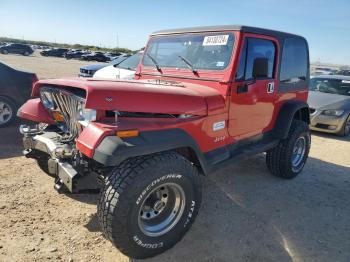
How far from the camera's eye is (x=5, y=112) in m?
6.84

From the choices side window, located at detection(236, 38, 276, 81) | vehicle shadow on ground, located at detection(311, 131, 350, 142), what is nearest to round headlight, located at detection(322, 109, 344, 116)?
vehicle shadow on ground, located at detection(311, 131, 350, 142)

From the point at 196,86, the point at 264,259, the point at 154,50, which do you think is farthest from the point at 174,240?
the point at 154,50

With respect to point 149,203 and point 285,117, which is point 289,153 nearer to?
point 285,117

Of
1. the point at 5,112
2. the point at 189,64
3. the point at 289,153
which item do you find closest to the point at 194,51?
the point at 189,64

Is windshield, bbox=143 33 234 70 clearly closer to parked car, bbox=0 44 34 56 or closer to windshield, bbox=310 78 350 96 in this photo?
windshield, bbox=310 78 350 96

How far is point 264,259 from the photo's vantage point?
3.08 m

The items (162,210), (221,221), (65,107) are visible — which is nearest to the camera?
(162,210)

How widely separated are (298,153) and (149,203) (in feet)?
10.2

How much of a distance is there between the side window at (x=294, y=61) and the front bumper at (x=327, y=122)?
3.22 meters

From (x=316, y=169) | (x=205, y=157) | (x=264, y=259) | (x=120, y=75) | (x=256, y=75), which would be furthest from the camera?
(x=120, y=75)

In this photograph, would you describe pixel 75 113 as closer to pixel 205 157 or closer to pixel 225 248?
pixel 205 157

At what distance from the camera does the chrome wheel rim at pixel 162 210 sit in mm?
2998

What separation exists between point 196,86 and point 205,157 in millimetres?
785

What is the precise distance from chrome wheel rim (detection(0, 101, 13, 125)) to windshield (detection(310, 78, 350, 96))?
7721 millimetres
